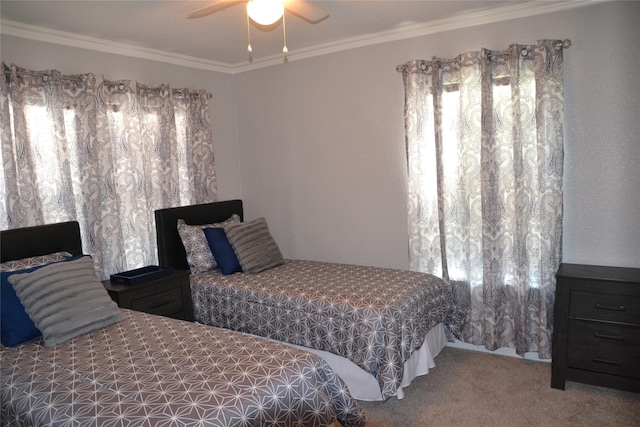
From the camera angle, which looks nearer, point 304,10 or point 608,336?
point 304,10

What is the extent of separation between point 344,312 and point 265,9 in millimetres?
1767

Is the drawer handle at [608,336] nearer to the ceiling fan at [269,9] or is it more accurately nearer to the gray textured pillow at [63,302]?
the ceiling fan at [269,9]

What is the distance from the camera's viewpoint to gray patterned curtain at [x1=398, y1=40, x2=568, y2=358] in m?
3.10

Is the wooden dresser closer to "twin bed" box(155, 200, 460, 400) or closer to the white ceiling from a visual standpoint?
"twin bed" box(155, 200, 460, 400)

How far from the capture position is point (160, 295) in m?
3.32

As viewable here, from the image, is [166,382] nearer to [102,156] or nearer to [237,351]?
[237,351]

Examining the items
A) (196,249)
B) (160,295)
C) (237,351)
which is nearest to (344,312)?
(237,351)

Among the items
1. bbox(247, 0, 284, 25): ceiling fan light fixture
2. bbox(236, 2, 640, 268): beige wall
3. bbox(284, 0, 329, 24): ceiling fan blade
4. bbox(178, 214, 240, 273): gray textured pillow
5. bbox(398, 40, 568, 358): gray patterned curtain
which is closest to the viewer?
bbox(247, 0, 284, 25): ceiling fan light fixture

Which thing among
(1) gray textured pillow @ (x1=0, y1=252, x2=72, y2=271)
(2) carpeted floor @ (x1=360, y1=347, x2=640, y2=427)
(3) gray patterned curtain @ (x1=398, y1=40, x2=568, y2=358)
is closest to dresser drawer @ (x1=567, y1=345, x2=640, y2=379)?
(2) carpeted floor @ (x1=360, y1=347, x2=640, y2=427)

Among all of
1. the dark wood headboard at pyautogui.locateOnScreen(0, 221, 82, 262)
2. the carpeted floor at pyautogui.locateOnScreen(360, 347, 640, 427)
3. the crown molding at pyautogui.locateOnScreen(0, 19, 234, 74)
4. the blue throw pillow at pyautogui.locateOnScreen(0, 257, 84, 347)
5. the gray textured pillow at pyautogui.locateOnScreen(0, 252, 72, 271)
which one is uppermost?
the crown molding at pyautogui.locateOnScreen(0, 19, 234, 74)

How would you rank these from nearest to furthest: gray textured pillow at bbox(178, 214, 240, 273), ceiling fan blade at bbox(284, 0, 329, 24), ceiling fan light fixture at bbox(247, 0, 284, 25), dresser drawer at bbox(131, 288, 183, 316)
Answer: ceiling fan light fixture at bbox(247, 0, 284, 25) < ceiling fan blade at bbox(284, 0, 329, 24) < dresser drawer at bbox(131, 288, 183, 316) < gray textured pillow at bbox(178, 214, 240, 273)

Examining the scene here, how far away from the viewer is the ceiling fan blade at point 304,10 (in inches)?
93.4

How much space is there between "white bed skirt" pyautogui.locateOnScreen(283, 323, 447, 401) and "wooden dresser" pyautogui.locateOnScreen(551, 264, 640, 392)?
2.67 feet

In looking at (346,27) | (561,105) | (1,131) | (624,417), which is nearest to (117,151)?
(1,131)
